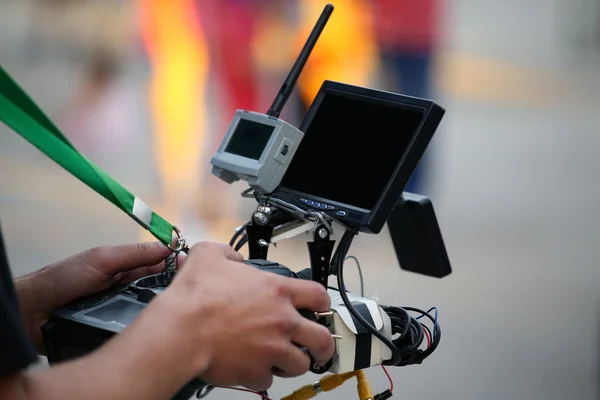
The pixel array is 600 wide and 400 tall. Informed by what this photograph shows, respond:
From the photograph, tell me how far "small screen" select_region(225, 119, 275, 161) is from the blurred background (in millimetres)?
1294

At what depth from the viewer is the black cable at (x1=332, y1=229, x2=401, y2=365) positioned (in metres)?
0.80

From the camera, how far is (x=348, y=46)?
2.49m

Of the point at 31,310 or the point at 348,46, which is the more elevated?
the point at 348,46

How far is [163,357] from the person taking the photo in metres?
0.64

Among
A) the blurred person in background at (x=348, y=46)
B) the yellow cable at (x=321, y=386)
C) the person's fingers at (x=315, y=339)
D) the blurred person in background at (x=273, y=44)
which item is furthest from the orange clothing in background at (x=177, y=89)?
the person's fingers at (x=315, y=339)

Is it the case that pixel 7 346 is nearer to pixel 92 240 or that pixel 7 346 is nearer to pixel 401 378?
pixel 401 378

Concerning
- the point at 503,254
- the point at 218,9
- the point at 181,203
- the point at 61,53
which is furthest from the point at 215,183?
the point at 503,254

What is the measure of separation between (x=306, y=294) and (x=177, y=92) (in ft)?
6.81

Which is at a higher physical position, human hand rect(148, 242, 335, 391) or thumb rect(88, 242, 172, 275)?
human hand rect(148, 242, 335, 391)

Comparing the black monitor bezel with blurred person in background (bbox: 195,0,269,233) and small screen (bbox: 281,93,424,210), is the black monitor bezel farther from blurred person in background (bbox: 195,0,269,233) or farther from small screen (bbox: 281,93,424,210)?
blurred person in background (bbox: 195,0,269,233)

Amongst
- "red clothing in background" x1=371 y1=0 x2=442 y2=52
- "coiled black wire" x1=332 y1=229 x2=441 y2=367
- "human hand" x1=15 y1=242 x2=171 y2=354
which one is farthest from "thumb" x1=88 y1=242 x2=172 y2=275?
"red clothing in background" x1=371 y1=0 x2=442 y2=52

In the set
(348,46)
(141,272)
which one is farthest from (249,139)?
(348,46)

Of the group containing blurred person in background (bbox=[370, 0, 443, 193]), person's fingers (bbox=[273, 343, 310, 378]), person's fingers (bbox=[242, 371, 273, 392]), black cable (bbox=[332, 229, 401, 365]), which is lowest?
person's fingers (bbox=[242, 371, 273, 392])

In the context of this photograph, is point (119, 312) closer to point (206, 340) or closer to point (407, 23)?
point (206, 340)
